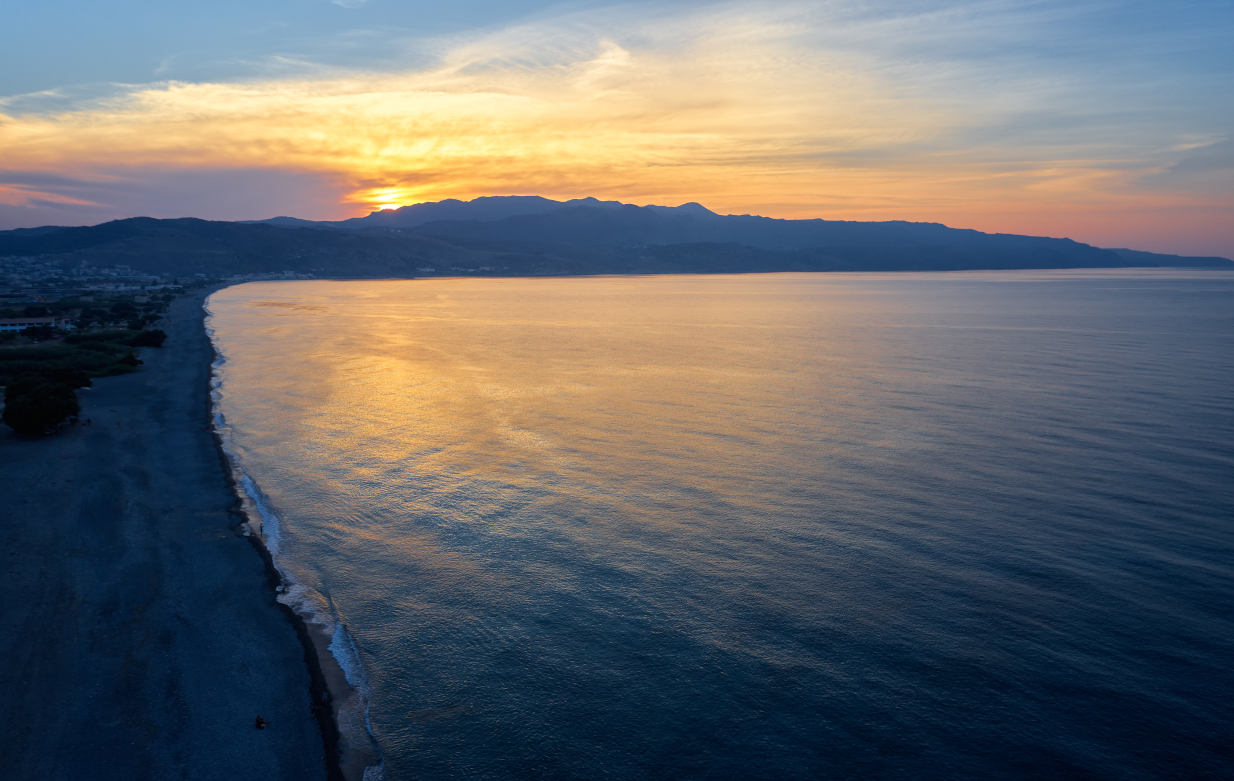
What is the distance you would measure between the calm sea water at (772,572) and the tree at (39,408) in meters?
7.95

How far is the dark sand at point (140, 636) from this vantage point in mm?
12352

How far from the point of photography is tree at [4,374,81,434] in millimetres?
32969

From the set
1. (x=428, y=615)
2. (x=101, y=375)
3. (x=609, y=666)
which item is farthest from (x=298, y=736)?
(x=101, y=375)

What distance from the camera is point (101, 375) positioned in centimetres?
5269

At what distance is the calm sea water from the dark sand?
151 cm

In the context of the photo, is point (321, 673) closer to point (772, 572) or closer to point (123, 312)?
point (772, 572)

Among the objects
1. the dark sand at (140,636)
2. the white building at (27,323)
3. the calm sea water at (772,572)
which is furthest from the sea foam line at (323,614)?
the white building at (27,323)

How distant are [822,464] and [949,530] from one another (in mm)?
7439

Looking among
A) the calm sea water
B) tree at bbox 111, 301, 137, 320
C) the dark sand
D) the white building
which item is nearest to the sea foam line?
the calm sea water

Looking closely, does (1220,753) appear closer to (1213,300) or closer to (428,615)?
(428,615)

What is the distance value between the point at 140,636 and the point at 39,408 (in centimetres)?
2482

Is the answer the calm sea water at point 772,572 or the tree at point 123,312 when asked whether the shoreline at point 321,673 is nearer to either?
the calm sea water at point 772,572

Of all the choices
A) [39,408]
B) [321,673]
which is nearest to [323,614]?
[321,673]

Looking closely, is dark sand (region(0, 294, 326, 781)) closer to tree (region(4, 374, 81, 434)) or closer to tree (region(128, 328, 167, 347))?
tree (region(4, 374, 81, 434))
